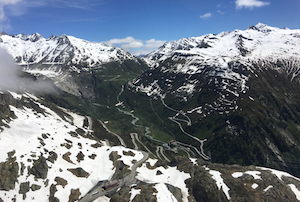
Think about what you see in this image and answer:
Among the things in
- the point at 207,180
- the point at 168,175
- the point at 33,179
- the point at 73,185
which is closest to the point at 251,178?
the point at 207,180

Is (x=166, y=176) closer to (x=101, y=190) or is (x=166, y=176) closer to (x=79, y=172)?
(x=101, y=190)

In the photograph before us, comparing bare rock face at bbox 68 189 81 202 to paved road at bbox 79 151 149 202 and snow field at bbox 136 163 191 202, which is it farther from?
snow field at bbox 136 163 191 202

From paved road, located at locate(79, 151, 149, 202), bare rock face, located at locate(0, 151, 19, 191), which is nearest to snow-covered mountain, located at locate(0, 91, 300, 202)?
bare rock face, located at locate(0, 151, 19, 191)

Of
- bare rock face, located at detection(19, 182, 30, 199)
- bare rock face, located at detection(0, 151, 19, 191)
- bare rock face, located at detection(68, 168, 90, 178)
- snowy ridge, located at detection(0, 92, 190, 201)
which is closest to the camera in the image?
bare rock face, located at detection(0, 151, 19, 191)

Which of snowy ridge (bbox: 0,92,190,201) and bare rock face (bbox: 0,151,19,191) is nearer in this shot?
bare rock face (bbox: 0,151,19,191)

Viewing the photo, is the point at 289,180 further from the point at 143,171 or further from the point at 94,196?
the point at 94,196

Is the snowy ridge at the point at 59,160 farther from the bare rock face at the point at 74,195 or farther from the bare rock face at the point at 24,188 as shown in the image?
the bare rock face at the point at 74,195

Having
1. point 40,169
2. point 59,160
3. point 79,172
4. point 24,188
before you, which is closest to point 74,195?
point 79,172

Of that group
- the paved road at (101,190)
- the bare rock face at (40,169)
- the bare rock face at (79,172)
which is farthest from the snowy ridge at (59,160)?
the paved road at (101,190)
